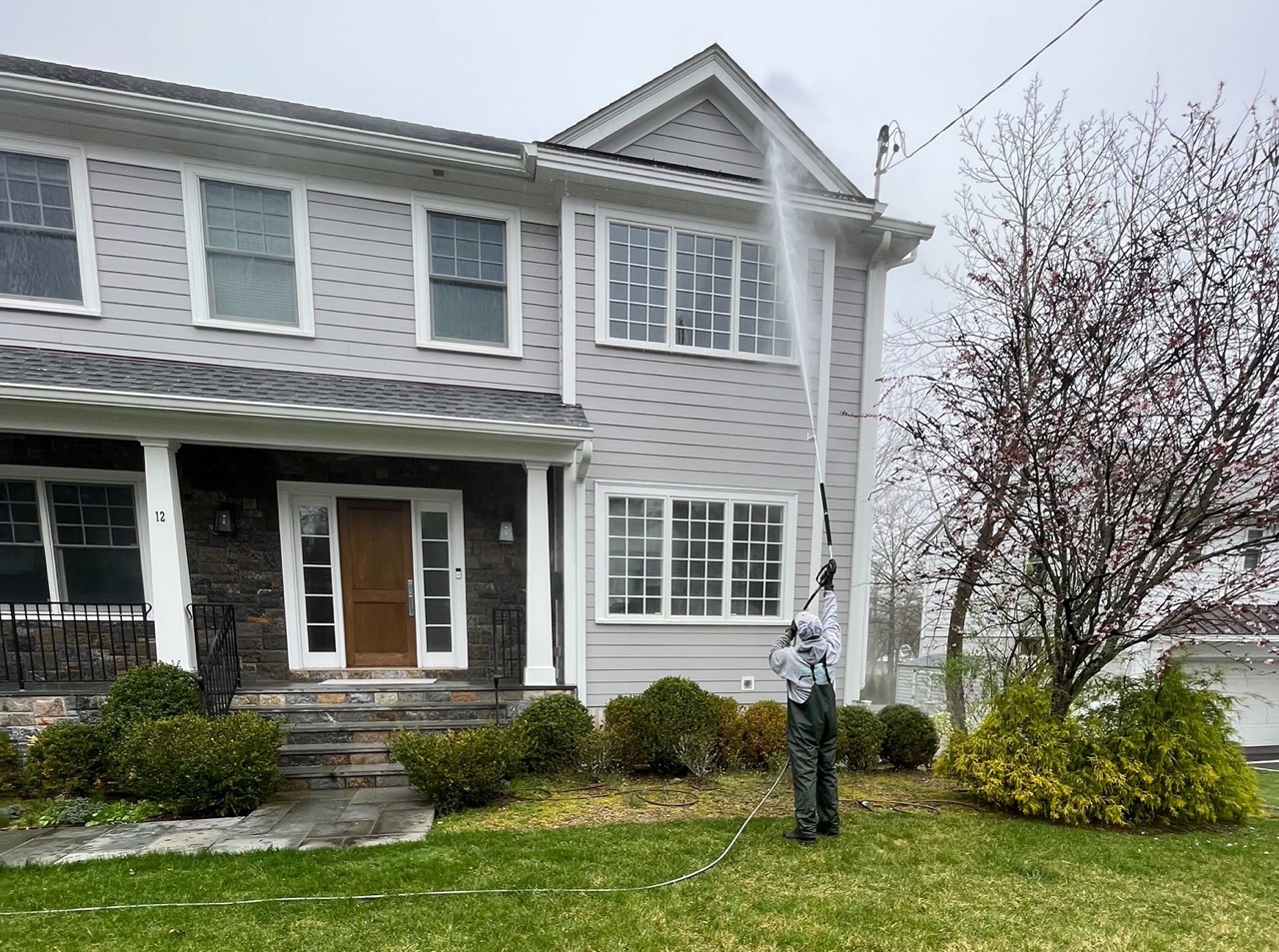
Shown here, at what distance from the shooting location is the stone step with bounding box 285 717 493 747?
548cm

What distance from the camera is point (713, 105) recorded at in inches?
267

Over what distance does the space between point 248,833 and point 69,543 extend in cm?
449

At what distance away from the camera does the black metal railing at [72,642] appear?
5.88 meters

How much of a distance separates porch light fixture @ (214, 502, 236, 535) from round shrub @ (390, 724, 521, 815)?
3.46 m

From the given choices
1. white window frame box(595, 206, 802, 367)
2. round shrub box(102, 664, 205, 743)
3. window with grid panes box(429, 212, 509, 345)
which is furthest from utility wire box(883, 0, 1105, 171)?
round shrub box(102, 664, 205, 743)

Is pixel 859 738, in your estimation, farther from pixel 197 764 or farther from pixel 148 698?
pixel 148 698

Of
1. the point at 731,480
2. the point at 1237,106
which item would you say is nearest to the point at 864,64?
the point at 1237,106

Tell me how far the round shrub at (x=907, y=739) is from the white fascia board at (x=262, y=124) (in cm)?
752

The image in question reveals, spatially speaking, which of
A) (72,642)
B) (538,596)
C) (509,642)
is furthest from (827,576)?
(72,642)

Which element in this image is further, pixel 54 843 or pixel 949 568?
pixel 949 568

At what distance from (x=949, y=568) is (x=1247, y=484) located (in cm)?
236

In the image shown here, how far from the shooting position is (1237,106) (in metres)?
4.86

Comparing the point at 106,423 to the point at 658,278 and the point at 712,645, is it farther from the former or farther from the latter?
the point at 712,645

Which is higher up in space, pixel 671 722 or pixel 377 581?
pixel 377 581
